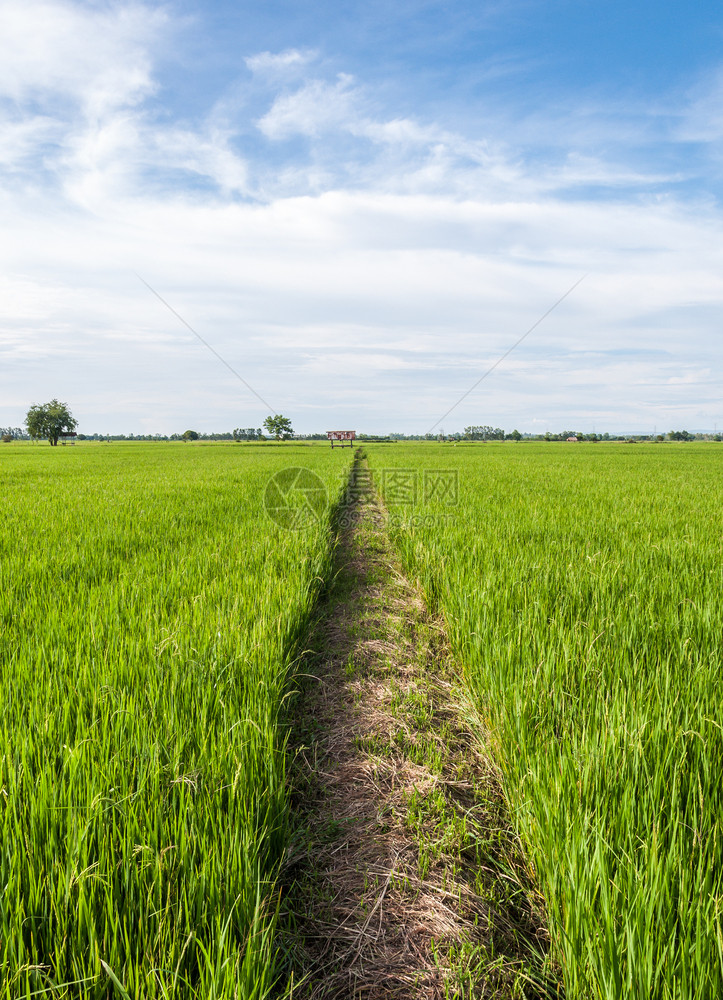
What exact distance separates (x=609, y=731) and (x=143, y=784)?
1.66m

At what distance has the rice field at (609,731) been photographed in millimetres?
1101

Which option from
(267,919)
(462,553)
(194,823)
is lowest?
(267,919)

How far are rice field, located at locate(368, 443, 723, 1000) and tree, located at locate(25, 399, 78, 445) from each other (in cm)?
10983

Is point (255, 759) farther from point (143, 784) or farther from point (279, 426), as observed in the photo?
point (279, 426)

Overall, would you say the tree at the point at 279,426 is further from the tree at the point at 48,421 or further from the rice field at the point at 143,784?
the rice field at the point at 143,784

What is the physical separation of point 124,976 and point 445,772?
171 cm

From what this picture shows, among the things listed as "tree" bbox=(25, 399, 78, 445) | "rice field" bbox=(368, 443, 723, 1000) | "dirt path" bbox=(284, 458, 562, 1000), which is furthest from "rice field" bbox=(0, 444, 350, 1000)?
"tree" bbox=(25, 399, 78, 445)

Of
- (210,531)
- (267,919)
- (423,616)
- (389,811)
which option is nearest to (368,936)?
(267,919)

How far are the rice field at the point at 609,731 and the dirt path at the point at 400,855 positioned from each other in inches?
8.0

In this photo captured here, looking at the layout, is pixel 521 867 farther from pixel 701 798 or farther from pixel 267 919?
pixel 267 919

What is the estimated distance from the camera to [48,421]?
308 feet

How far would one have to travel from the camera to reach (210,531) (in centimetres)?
620

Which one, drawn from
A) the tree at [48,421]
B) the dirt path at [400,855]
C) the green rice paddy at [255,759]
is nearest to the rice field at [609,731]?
the green rice paddy at [255,759]

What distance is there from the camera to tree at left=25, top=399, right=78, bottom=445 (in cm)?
9294
